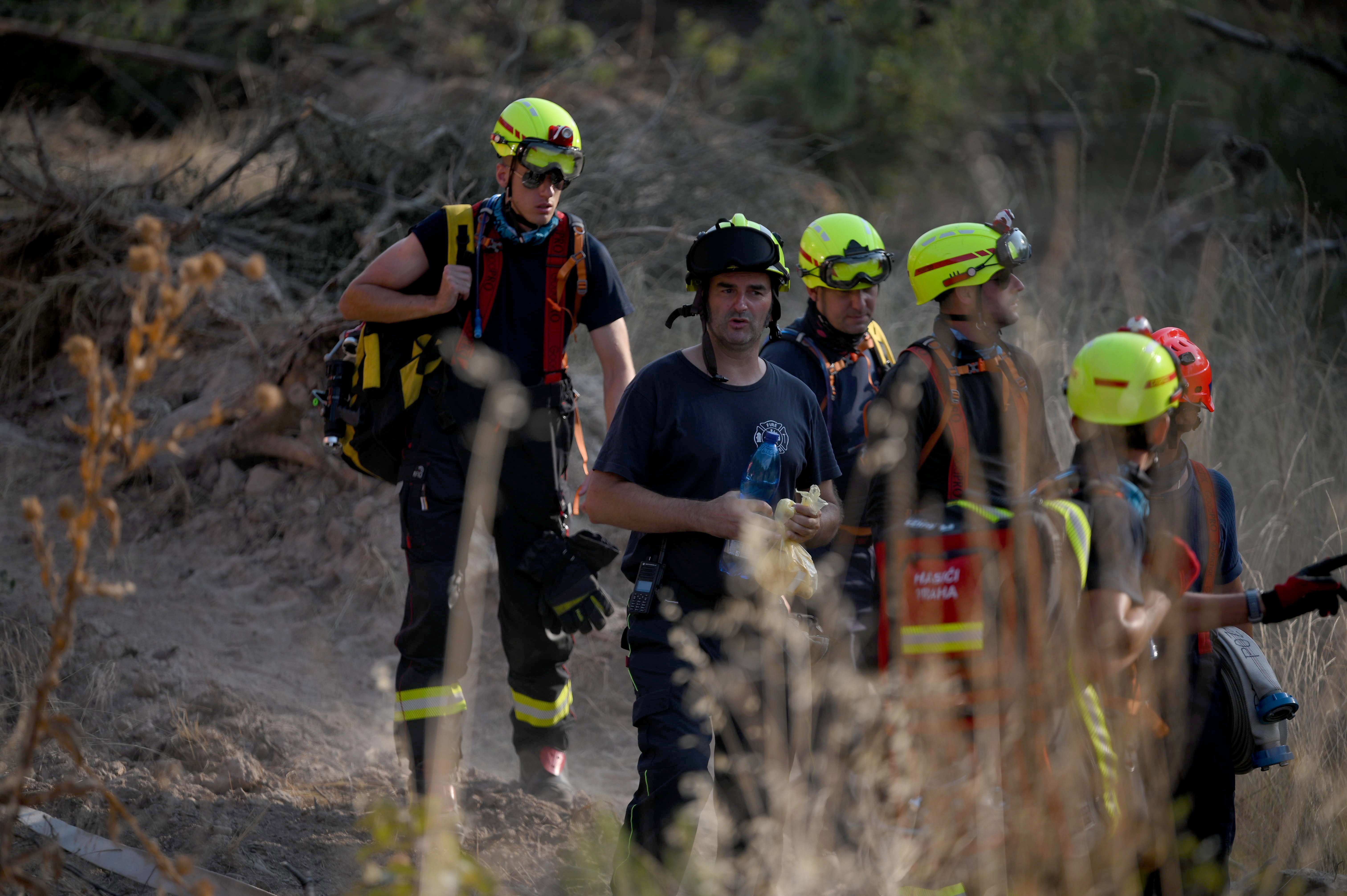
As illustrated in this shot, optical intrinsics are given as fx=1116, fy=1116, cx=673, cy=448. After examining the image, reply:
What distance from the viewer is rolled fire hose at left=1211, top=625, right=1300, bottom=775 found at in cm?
301

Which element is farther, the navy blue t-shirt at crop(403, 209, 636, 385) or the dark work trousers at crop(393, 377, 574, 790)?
the navy blue t-shirt at crop(403, 209, 636, 385)

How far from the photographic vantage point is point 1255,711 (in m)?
3.02

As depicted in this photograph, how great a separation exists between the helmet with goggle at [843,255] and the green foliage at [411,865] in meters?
2.58

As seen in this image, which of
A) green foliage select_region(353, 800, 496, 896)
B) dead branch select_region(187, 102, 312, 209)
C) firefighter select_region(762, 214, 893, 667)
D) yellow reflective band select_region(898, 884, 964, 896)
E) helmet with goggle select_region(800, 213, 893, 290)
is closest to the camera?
green foliage select_region(353, 800, 496, 896)

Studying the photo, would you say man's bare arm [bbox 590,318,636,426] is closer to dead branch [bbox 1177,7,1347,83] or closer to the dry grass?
the dry grass

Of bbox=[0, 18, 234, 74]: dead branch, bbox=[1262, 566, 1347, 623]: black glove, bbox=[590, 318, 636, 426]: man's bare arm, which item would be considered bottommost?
bbox=[1262, 566, 1347, 623]: black glove

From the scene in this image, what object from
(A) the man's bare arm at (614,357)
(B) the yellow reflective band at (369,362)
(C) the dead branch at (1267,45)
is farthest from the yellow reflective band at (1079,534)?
(C) the dead branch at (1267,45)

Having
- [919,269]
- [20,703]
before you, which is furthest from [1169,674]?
[20,703]

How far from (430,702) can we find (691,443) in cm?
142

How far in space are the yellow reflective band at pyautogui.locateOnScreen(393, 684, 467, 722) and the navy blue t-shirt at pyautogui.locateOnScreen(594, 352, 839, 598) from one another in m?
0.96

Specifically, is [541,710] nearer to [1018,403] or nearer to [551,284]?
[551,284]

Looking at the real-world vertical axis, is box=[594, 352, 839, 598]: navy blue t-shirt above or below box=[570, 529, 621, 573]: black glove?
above

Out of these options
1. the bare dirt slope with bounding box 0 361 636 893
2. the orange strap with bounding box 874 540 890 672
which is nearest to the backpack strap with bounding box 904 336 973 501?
the orange strap with bounding box 874 540 890 672

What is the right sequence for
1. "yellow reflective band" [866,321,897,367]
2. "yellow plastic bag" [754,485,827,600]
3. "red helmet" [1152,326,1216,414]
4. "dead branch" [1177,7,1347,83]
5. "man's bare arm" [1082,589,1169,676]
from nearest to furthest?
"man's bare arm" [1082,589,1169,676], "yellow plastic bag" [754,485,827,600], "red helmet" [1152,326,1216,414], "yellow reflective band" [866,321,897,367], "dead branch" [1177,7,1347,83]
